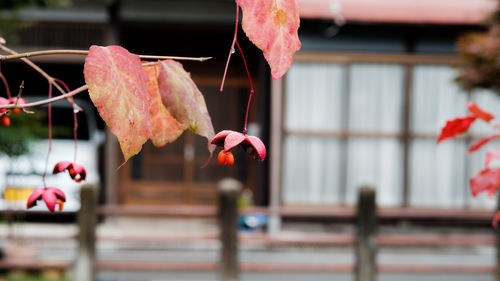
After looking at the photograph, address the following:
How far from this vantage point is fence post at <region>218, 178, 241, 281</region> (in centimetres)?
512

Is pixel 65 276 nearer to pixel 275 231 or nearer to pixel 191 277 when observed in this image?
pixel 191 277

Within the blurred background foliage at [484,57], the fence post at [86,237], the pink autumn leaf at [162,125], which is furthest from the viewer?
the blurred background foliage at [484,57]

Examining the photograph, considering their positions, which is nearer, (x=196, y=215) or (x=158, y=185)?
(x=196, y=215)

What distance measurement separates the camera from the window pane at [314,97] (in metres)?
8.27

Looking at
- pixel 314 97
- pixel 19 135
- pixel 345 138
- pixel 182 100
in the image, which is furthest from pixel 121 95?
pixel 345 138

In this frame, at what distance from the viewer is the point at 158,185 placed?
368 inches

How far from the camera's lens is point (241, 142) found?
75 cm

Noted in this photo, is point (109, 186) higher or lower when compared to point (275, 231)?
higher

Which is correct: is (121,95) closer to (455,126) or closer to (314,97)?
(455,126)

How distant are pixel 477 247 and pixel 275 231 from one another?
2659mm

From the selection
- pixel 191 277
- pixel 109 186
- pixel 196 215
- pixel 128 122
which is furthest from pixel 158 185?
pixel 128 122

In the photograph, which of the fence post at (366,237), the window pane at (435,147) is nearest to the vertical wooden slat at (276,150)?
the window pane at (435,147)

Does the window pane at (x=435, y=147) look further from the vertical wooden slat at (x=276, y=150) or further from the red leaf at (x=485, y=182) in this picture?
the red leaf at (x=485, y=182)

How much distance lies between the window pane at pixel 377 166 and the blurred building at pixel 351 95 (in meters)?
0.01
